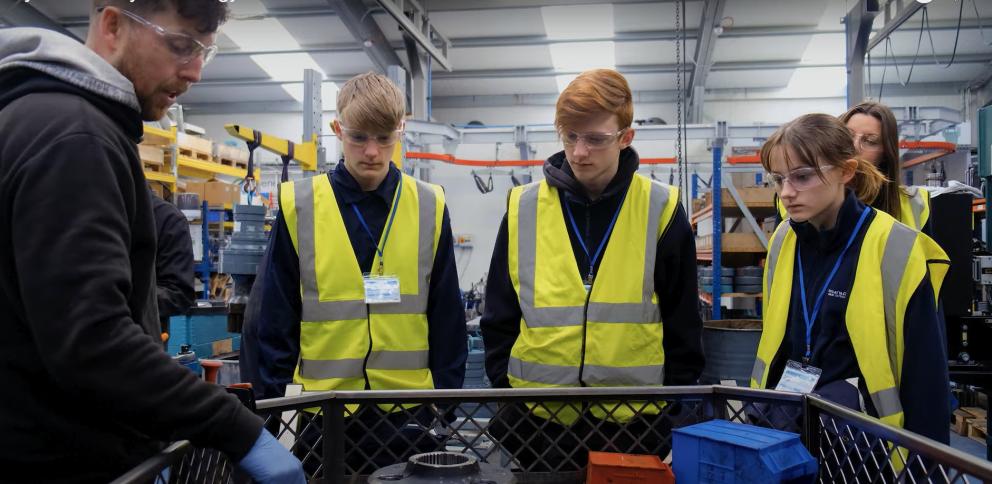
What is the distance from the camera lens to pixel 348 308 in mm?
1778

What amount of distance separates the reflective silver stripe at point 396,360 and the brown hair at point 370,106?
1.93 feet

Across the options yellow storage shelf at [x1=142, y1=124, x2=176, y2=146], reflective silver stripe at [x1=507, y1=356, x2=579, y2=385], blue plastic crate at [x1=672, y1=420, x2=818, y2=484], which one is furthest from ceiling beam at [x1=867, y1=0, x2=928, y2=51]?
yellow storage shelf at [x1=142, y1=124, x2=176, y2=146]

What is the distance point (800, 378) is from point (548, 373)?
540 mm

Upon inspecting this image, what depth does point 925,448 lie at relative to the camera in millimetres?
783

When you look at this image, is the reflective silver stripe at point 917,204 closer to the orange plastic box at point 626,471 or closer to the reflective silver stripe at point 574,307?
the reflective silver stripe at point 574,307

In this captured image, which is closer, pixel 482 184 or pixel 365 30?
pixel 365 30

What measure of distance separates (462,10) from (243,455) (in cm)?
781

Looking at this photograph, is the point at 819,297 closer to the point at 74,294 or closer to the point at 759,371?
the point at 759,371

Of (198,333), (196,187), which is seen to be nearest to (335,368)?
(198,333)

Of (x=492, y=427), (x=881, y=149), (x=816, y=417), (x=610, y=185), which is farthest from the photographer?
(x=881, y=149)

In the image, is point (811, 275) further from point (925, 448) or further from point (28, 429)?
point (28, 429)

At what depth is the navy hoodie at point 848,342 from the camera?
1445mm

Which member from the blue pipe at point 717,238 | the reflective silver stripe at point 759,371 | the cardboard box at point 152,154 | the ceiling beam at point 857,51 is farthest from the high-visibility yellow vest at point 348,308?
the ceiling beam at point 857,51

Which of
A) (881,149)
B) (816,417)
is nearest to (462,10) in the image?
(881,149)
